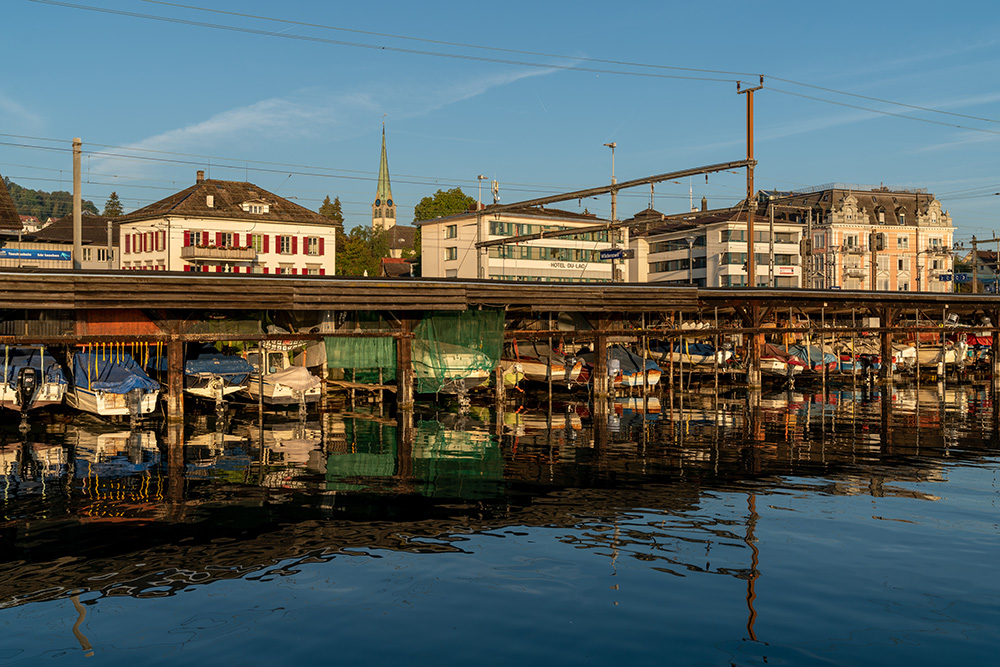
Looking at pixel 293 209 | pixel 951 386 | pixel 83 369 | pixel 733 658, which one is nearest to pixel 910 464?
pixel 733 658

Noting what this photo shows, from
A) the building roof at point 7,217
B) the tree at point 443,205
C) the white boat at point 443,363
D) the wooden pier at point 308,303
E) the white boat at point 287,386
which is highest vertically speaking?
the tree at point 443,205

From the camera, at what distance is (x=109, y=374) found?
111 feet

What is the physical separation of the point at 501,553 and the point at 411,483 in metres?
7.14

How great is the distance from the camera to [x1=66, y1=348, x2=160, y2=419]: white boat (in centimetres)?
3291

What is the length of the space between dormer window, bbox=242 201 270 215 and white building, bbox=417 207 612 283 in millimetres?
18283

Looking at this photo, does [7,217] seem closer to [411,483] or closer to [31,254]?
[31,254]

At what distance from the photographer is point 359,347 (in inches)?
1505

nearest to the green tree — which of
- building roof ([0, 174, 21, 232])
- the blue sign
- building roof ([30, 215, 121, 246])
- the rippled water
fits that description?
building roof ([30, 215, 121, 246])

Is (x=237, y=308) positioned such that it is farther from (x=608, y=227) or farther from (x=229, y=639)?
(x=229, y=639)

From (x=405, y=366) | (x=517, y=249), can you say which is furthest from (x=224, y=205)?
(x=405, y=366)

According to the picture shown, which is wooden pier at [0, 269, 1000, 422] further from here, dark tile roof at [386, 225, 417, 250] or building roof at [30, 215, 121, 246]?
dark tile roof at [386, 225, 417, 250]

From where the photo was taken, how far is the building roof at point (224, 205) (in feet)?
A: 252

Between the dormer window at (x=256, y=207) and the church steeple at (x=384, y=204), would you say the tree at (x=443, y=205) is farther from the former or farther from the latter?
the church steeple at (x=384, y=204)

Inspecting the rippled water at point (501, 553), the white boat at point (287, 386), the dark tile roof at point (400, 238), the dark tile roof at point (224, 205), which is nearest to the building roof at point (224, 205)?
the dark tile roof at point (224, 205)
